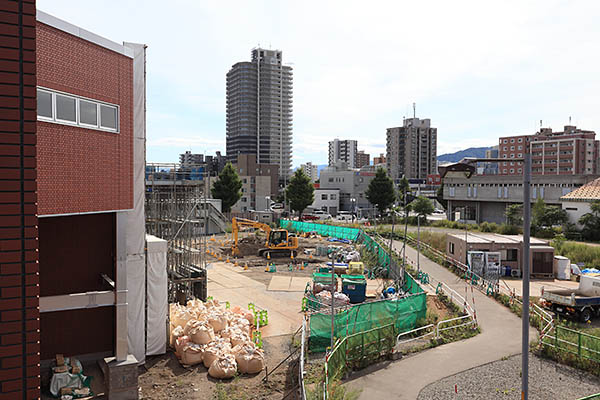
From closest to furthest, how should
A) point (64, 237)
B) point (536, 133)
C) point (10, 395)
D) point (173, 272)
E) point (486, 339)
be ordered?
point (10, 395)
point (64, 237)
point (486, 339)
point (173, 272)
point (536, 133)

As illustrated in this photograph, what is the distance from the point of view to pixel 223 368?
600 inches

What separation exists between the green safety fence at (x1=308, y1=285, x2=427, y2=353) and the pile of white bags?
7.49 ft

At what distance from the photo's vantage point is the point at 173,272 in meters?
22.6

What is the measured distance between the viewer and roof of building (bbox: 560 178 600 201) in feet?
166

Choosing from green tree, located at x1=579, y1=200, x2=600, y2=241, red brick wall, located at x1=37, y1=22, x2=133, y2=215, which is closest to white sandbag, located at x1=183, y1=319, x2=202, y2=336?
red brick wall, located at x1=37, y1=22, x2=133, y2=215

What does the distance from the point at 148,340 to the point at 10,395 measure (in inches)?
463

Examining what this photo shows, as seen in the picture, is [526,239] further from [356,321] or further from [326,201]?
[326,201]

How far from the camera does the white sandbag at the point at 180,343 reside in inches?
661

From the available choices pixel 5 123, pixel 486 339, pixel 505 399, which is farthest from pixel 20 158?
pixel 486 339

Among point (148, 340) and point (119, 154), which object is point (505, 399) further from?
point (119, 154)

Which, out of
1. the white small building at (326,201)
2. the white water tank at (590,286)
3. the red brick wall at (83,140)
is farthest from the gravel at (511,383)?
the white small building at (326,201)

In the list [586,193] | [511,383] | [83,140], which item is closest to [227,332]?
[83,140]

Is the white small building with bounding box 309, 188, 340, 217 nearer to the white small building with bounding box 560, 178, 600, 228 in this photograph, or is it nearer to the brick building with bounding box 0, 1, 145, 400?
the white small building with bounding box 560, 178, 600, 228

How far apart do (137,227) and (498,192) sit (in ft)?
191
